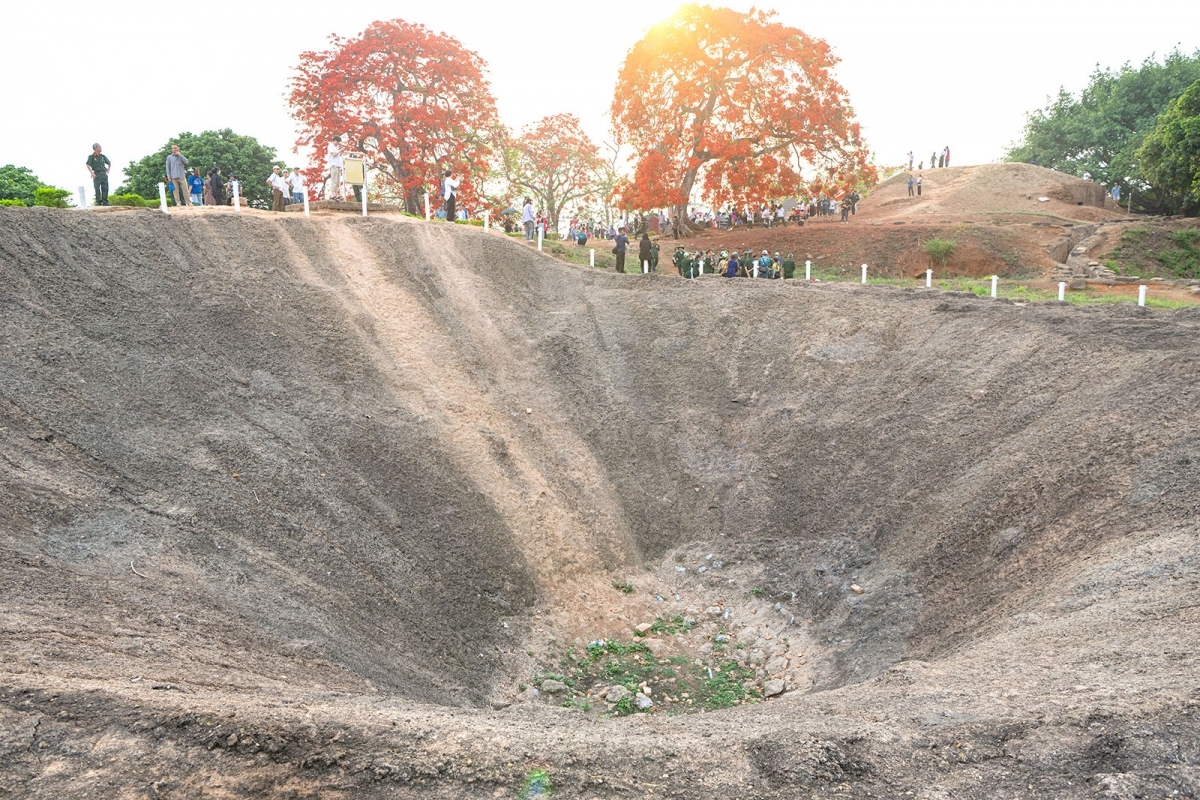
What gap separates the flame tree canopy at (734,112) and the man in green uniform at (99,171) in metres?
17.1

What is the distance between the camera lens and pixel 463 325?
18453 millimetres

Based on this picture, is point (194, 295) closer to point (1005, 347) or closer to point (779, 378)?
point (779, 378)

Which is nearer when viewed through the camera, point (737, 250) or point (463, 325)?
point (463, 325)

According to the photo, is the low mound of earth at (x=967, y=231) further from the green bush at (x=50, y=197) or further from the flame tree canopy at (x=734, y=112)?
the green bush at (x=50, y=197)

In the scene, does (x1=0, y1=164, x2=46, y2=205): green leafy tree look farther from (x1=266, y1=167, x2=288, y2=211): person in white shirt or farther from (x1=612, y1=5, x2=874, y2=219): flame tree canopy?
(x1=612, y1=5, x2=874, y2=219): flame tree canopy

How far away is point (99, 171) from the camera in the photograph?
60.9ft

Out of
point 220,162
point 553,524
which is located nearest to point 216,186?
point 553,524

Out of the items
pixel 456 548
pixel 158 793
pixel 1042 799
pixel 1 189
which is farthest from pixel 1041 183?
pixel 1 189

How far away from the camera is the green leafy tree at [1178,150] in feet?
97.6

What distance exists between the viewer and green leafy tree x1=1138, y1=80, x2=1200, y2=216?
29.7 meters

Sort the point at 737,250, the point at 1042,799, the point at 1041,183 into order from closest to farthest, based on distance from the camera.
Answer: the point at 1042,799, the point at 737,250, the point at 1041,183

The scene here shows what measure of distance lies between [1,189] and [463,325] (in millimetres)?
27881

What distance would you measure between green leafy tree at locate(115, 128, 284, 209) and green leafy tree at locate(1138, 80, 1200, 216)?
37.4 meters

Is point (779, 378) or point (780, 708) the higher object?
point (779, 378)
